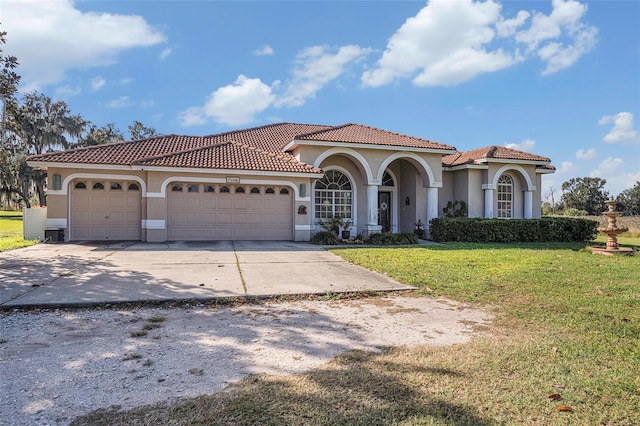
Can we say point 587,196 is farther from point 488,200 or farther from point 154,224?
point 154,224

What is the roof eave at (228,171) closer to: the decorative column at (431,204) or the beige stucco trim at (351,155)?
the beige stucco trim at (351,155)

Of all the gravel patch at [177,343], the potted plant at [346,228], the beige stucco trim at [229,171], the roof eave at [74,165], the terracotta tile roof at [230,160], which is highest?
the terracotta tile roof at [230,160]

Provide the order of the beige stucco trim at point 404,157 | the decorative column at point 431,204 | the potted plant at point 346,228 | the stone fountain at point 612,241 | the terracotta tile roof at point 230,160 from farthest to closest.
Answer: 1. the decorative column at point 431,204
2. the beige stucco trim at point 404,157
3. the potted plant at point 346,228
4. the terracotta tile roof at point 230,160
5. the stone fountain at point 612,241

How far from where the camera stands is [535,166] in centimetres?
2117

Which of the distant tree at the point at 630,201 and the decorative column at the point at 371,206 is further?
the distant tree at the point at 630,201

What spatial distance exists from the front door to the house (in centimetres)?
6

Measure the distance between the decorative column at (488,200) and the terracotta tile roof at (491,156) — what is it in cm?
146

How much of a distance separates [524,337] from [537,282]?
375 centimetres

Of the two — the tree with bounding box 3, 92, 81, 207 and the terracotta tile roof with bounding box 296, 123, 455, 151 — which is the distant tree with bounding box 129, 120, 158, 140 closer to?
the tree with bounding box 3, 92, 81, 207

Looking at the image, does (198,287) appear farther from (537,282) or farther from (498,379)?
(537,282)

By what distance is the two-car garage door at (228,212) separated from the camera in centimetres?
1558

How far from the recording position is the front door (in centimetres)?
2086

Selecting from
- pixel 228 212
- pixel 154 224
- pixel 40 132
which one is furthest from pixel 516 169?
pixel 40 132

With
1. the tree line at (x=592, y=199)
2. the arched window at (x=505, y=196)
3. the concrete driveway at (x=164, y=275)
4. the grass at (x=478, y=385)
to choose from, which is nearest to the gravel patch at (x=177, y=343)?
the grass at (x=478, y=385)
